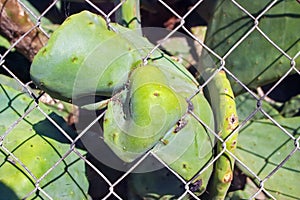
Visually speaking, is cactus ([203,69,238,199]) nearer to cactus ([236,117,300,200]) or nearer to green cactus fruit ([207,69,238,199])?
green cactus fruit ([207,69,238,199])

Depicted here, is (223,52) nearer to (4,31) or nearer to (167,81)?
(167,81)

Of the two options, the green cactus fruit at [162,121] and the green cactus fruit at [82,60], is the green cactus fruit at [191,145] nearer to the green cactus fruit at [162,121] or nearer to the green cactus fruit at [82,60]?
the green cactus fruit at [162,121]

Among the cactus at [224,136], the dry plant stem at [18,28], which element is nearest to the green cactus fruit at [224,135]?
the cactus at [224,136]

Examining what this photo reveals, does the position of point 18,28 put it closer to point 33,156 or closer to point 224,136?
point 33,156

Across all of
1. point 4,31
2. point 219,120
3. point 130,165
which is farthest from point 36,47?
point 219,120

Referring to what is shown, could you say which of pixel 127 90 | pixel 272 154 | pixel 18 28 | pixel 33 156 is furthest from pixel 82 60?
pixel 272 154
